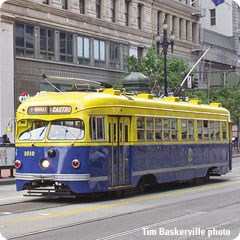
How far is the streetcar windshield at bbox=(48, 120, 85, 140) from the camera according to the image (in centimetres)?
1562

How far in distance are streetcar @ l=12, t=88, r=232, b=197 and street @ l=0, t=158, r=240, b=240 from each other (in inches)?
20.9

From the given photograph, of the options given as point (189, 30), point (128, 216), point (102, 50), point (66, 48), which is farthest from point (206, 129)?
point (189, 30)

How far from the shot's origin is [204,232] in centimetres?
1088

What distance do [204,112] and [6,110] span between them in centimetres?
1834

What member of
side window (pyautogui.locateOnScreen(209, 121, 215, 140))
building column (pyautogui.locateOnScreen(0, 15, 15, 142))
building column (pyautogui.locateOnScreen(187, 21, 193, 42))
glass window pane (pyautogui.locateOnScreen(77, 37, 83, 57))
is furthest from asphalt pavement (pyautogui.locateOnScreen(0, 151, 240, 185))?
building column (pyautogui.locateOnScreen(187, 21, 193, 42))

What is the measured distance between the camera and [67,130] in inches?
619

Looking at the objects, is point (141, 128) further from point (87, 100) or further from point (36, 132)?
point (36, 132)

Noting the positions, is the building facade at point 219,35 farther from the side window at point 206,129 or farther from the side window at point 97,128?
the side window at point 97,128

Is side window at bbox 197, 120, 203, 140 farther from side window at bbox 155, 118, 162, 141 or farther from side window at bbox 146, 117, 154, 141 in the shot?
side window at bbox 146, 117, 154, 141

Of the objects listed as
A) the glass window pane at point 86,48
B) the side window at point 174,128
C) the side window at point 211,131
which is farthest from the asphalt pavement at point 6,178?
the glass window pane at point 86,48

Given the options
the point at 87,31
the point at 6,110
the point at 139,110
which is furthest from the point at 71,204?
the point at 87,31

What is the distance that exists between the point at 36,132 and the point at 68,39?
89.5 feet

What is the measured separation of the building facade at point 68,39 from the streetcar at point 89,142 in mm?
20220

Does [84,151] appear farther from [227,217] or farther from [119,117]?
[227,217]
